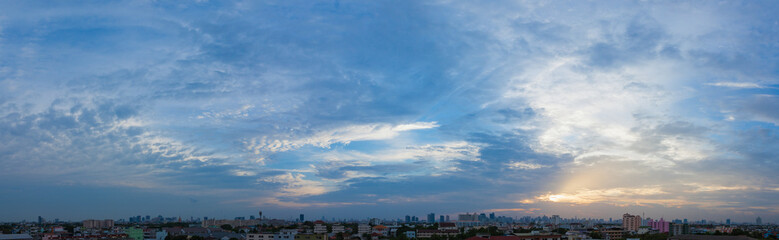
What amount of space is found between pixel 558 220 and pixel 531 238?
131 metres

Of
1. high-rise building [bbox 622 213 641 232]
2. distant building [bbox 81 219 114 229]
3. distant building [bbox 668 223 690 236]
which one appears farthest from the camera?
distant building [bbox 81 219 114 229]

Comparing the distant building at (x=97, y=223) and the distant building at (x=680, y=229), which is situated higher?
the distant building at (x=680, y=229)

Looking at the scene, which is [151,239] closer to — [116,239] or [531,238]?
[116,239]

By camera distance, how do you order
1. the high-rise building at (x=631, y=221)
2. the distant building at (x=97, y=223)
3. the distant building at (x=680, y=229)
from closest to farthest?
the distant building at (x=680, y=229)
the high-rise building at (x=631, y=221)
the distant building at (x=97, y=223)

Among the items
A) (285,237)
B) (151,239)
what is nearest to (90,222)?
(151,239)

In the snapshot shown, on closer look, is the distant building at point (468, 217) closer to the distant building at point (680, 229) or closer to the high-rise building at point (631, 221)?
the high-rise building at point (631, 221)

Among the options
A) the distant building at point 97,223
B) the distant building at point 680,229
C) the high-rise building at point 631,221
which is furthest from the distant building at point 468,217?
the distant building at point 97,223

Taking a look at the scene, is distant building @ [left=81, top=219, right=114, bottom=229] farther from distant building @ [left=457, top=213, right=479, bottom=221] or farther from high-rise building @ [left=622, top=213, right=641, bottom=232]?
distant building @ [left=457, top=213, right=479, bottom=221]

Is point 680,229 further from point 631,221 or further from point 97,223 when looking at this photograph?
point 97,223

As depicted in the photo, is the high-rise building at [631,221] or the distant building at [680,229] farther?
the high-rise building at [631,221]

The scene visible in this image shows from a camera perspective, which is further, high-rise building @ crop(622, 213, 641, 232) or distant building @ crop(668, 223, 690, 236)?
high-rise building @ crop(622, 213, 641, 232)

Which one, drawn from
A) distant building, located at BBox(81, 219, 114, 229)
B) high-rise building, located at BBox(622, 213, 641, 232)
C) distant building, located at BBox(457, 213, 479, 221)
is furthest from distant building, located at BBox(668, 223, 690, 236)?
distant building, located at BBox(81, 219, 114, 229)

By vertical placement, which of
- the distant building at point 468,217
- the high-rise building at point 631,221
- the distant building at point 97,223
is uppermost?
the high-rise building at point 631,221

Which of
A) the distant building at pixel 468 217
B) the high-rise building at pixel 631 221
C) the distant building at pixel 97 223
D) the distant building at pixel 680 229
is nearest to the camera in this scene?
the distant building at pixel 680 229
